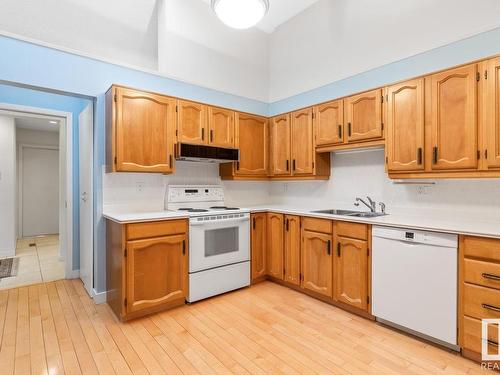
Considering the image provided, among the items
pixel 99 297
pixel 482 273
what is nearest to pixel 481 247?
pixel 482 273

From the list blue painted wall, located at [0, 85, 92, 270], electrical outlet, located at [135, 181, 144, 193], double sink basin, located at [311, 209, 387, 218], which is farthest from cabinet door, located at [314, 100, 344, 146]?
blue painted wall, located at [0, 85, 92, 270]

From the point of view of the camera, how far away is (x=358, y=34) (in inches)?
127

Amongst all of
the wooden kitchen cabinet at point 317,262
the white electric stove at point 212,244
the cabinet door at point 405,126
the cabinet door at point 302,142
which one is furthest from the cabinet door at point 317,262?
the cabinet door at point 405,126

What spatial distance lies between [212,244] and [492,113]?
8.59 feet

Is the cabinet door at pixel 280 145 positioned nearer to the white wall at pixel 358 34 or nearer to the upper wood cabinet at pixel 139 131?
the white wall at pixel 358 34

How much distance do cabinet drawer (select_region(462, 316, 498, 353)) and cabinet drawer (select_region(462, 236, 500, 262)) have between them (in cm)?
44

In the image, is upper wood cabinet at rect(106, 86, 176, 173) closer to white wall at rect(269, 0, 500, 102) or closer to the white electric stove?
the white electric stove

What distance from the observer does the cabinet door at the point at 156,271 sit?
240 cm

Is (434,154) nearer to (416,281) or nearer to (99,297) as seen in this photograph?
(416,281)

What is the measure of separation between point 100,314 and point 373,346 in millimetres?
2380

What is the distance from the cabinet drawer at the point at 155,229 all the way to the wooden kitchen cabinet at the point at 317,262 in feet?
4.26

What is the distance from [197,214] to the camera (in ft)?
9.08

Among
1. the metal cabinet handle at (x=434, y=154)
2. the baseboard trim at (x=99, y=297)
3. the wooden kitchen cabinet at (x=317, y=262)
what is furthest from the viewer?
the baseboard trim at (x=99, y=297)

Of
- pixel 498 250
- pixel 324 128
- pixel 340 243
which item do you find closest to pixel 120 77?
pixel 324 128
